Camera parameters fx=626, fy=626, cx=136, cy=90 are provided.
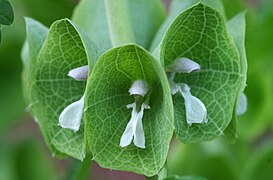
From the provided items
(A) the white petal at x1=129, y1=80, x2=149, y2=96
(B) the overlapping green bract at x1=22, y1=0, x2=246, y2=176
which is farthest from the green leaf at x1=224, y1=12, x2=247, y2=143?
(A) the white petal at x1=129, y1=80, x2=149, y2=96

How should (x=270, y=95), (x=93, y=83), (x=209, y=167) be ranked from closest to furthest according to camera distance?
(x=93, y=83), (x=209, y=167), (x=270, y=95)

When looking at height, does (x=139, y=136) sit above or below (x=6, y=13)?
below

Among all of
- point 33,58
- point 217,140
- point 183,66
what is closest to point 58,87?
point 33,58

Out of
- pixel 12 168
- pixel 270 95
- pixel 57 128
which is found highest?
pixel 57 128

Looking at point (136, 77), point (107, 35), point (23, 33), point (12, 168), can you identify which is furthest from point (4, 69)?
point (136, 77)

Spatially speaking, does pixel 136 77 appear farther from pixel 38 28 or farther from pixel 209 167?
pixel 209 167

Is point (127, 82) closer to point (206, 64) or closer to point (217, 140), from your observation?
point (206, 64)

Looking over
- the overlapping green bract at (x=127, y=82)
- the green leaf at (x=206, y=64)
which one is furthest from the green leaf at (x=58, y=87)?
the green leaf at (x=206, y=64)

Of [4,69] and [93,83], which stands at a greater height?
[93,83]
